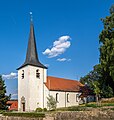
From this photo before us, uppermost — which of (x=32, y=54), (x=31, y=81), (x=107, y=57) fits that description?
(x=32, y=54)

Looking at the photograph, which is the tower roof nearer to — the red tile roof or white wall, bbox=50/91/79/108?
the red tile roof

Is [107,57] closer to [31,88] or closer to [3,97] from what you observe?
[31,88]

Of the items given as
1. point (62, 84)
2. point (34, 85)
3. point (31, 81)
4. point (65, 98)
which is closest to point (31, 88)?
point (34, 85)

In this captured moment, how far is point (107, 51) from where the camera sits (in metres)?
40.6

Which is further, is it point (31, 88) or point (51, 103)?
point (31, 88)

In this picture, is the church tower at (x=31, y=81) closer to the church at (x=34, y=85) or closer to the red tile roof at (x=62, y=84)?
the church at (x=34, y=85)

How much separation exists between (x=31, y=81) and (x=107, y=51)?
17.9 m

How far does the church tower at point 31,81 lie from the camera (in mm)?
51906

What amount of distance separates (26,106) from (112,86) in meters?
16.6

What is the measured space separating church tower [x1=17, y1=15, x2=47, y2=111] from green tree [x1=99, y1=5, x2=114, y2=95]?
13887 mm

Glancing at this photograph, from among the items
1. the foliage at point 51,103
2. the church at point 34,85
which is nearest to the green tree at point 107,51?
the foliage at point 51,103

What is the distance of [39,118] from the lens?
3384 centimetres

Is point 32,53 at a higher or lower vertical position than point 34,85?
higher

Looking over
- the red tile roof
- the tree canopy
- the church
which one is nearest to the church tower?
the church
